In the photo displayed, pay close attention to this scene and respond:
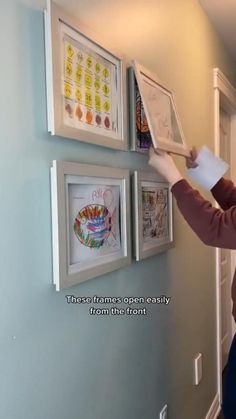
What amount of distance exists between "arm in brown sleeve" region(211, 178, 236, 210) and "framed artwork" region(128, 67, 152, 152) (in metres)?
0.45

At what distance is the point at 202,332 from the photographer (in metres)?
2.21

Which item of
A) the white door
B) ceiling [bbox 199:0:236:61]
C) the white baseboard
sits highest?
ceiling [bbox 199:0:236:61]

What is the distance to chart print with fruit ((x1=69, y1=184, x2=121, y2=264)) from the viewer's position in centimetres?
101

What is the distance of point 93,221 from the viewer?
3.61 feet

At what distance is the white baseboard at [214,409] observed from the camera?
7.60ft

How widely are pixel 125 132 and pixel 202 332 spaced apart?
138cm

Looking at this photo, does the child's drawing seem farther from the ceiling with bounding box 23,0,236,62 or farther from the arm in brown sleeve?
the ceiling with bounding box 23,0,236,62

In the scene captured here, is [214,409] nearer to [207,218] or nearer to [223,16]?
[207,218]

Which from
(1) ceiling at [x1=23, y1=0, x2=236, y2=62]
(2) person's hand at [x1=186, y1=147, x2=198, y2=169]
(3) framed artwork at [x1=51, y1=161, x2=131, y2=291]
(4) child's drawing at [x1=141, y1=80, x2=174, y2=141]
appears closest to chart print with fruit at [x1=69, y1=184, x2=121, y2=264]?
(3) framed artwork at [x1=51, y1=161, x2=131, y2=291]

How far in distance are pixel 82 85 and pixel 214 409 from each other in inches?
83.9

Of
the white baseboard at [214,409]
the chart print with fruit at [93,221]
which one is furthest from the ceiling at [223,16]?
the white baseboard at [214,409]

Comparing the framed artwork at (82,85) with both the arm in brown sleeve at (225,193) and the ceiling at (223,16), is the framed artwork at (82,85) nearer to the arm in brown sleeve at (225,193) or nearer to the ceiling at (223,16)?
the arm in brown sleeve at (225,193)

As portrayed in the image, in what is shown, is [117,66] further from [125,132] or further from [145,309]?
[145,309]

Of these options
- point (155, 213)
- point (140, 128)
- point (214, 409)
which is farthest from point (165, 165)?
point (214, 409)
